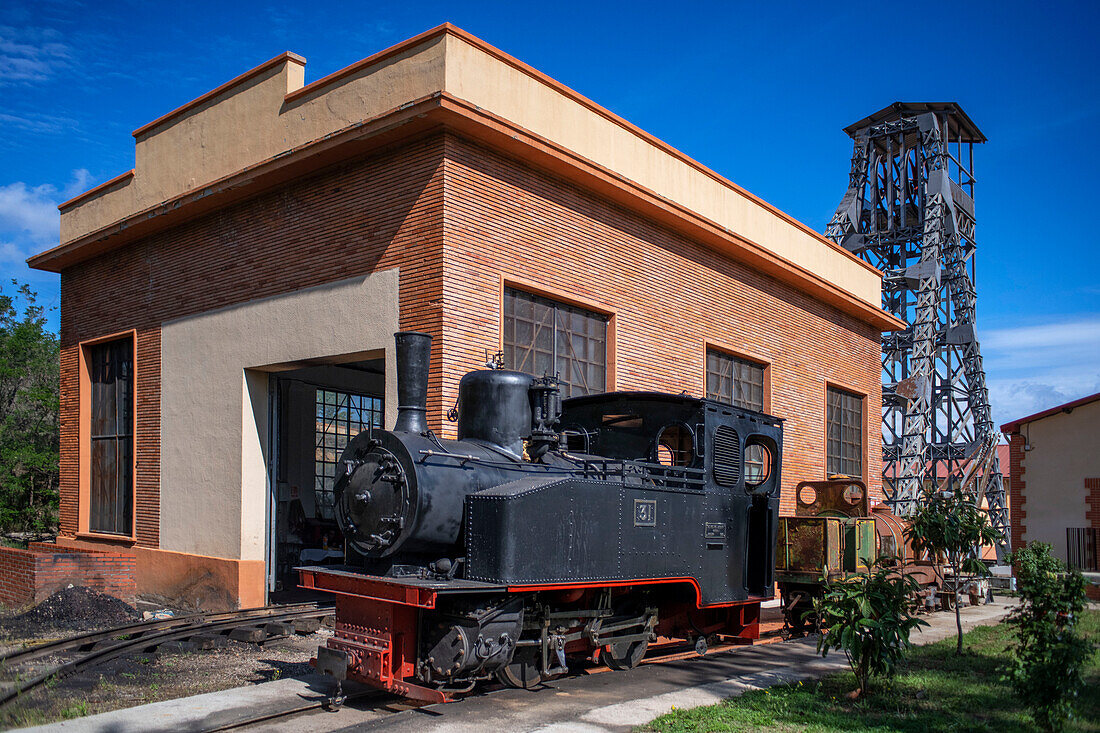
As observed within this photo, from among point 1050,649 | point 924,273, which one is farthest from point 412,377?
point 924,273

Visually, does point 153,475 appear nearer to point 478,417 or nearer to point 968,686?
point 478,417

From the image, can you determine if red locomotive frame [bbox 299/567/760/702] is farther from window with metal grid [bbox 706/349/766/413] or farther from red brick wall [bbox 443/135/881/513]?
window with metal grid [bbox 706/349/766/413]

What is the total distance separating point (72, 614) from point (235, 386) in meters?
3.63

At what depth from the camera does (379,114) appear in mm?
10781

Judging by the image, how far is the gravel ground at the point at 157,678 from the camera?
6816 millimetres

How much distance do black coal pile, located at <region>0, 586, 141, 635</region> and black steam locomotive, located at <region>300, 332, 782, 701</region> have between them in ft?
18.1

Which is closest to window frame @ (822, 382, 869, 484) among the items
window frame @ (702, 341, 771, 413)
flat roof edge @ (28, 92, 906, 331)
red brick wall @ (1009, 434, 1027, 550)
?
flat roof edge @ (28, 92, 906, 331)

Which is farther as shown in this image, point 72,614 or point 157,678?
point 72,614

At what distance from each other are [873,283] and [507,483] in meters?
15.9

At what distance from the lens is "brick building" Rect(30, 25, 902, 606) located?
10617mm

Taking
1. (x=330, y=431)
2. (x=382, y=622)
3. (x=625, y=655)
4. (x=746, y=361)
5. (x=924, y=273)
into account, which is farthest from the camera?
(x=924, y=273)

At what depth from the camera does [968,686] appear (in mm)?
7887

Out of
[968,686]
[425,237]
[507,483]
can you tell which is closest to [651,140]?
[425,237]

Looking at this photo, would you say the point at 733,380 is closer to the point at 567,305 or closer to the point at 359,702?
the point at 567,305
